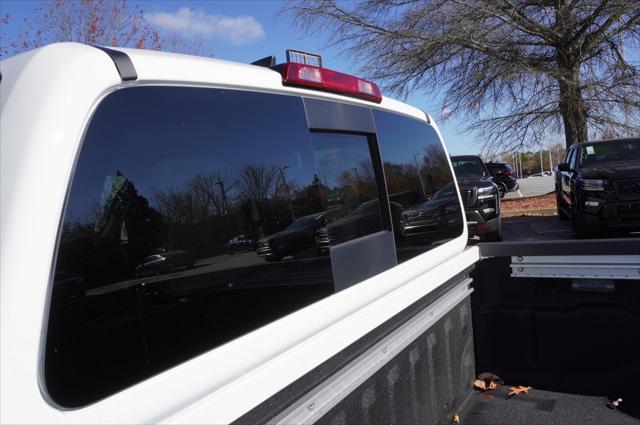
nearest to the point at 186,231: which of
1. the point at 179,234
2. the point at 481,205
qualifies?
the point at 179,234

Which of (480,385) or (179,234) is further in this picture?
(480,385)

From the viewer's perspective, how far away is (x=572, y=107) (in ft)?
48.6

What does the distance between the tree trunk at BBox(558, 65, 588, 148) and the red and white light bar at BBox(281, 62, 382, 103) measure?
46.7 feet

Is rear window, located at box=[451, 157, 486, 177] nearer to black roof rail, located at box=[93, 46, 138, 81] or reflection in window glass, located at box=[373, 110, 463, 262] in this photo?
reflection in window glass, located at box=[373, 110, 463, 262]

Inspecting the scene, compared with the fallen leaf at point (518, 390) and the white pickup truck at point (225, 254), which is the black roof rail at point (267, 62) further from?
the fallen leaf at point (518, 390)

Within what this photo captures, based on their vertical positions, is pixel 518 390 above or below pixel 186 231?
below

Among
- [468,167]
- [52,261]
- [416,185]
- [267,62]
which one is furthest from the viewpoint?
[468,167]

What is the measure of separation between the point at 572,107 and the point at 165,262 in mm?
15910

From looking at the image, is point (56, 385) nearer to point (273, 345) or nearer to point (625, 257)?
point (273, 345)

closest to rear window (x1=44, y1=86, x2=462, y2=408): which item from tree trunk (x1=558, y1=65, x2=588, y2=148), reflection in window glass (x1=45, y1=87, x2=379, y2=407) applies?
reflection in window glass (x1=45, y1=87, x2=379, y2=407)

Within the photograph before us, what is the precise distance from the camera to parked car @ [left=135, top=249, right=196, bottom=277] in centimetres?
120

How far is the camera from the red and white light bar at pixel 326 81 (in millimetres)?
1774

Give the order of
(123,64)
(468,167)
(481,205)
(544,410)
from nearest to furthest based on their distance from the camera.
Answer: (123,64), (544,410), (481,205), (468,167)

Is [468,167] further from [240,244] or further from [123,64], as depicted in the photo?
[123,64]
